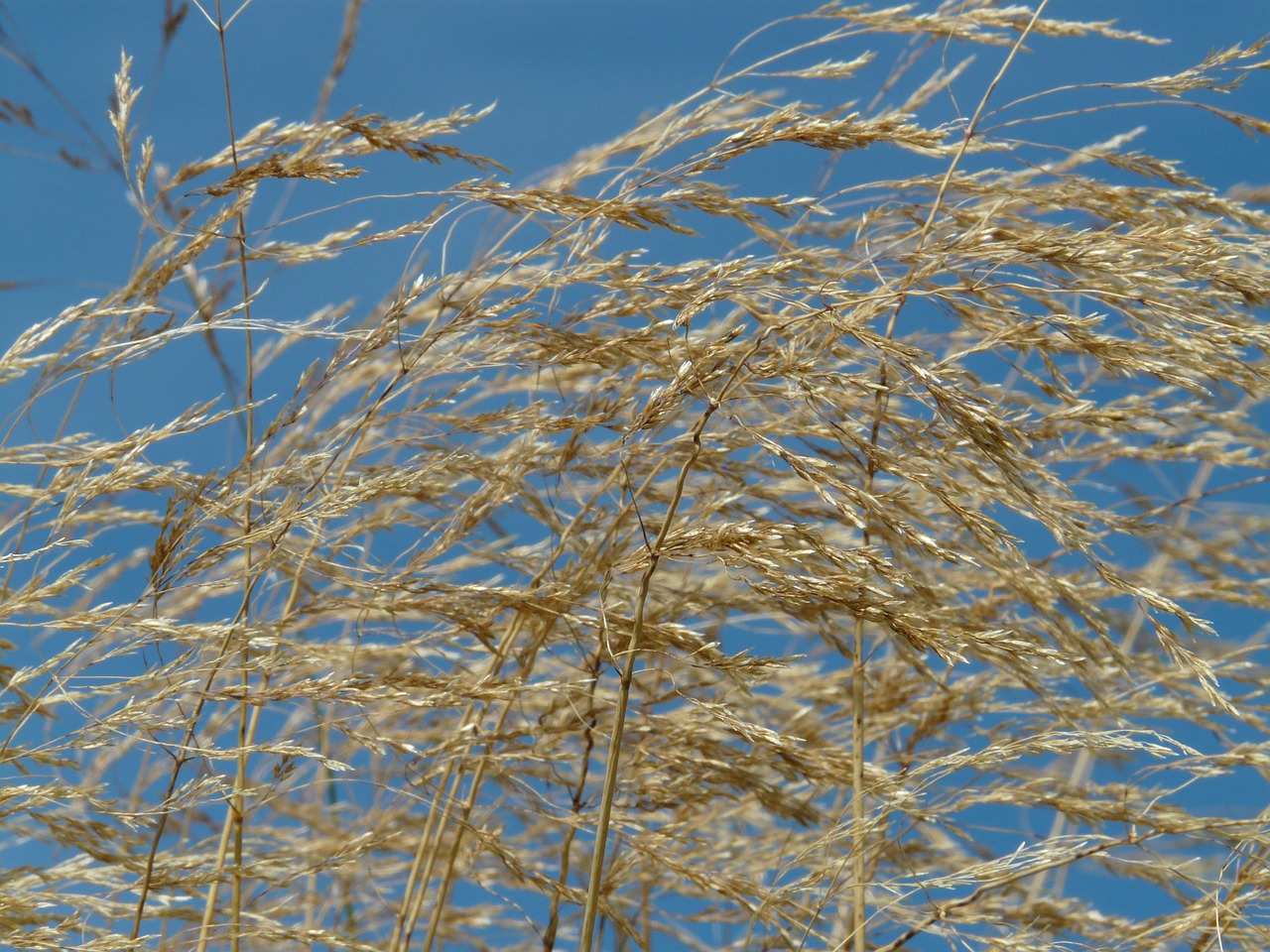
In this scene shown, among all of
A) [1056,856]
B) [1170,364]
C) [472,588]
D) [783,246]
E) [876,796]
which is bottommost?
[1056,856]

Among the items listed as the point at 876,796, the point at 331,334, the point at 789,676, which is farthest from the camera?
the point at 789,676

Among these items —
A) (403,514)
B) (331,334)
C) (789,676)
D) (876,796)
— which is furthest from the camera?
(789,676)

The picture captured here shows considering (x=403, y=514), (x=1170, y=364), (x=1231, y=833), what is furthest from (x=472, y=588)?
(x=1231, y=833)

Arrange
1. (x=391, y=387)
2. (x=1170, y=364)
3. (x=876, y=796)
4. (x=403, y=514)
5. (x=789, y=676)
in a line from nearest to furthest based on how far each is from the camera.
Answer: (x=1170, y=364) < (x=391, y=387) < (x=876, y=796) < (x=403, y=514) < (x=789, y=676)

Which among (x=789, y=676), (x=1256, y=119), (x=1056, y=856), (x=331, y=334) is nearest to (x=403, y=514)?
(x=331, y=334)

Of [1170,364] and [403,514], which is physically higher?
[403,514]

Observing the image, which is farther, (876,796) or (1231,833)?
(876,796)

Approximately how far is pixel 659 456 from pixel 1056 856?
3.40 ft

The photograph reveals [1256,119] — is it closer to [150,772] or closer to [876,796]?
[876,796]

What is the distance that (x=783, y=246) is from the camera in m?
2.40

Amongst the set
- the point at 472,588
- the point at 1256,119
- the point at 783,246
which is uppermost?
the point at 1256,119

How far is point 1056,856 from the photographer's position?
1.89 metres

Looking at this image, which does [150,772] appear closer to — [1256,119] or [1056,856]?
[1056,856]

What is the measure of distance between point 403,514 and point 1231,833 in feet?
5.73
